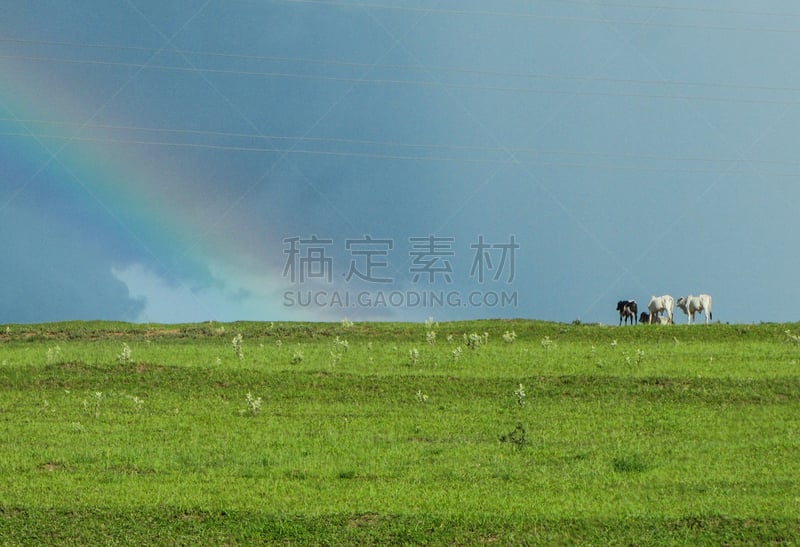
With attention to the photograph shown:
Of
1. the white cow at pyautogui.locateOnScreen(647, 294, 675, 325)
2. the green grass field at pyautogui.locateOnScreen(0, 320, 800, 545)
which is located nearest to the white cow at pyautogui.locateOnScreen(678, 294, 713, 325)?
the white cow at pyautogui.locateOnScreen(647, 294, 675, 325)

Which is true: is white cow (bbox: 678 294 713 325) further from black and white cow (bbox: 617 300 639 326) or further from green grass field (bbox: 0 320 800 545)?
green grass field (bbox: 0 320 800 545)

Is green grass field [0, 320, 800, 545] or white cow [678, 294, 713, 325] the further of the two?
white cow [678, 294, 713, 325]

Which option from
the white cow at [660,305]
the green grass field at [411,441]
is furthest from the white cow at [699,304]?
the green grass field at [411,441]

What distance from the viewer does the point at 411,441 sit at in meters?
23.8

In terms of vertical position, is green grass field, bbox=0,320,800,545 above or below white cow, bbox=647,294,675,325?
below

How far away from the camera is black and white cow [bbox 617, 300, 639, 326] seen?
63281 mm

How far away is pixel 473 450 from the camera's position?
2266 centimetres

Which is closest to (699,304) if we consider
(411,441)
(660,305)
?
(660,305)

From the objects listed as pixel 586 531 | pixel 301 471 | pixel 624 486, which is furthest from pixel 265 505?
pixel 624 486

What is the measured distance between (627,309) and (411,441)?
42.1m

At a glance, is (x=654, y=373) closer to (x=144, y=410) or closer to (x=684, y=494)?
(x=684, y=494)

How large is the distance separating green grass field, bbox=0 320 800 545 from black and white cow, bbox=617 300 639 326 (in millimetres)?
21726

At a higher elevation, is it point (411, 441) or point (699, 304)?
point (699, 304)

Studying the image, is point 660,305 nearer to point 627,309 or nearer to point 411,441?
point 627,309
